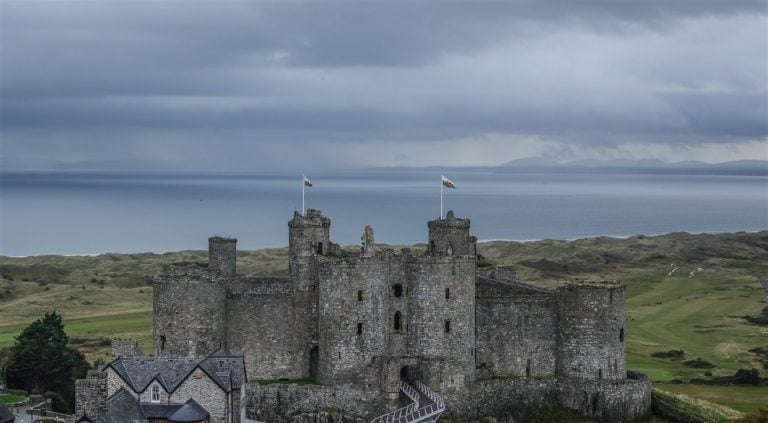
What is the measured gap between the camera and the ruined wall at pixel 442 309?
48.8m

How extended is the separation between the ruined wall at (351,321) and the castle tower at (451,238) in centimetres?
642

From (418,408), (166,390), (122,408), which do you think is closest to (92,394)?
(122,408)

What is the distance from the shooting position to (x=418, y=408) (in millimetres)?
45719

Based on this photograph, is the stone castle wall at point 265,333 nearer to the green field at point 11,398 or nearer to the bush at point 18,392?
the green field at point 11,398

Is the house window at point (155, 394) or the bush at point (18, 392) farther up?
the house window at point (155, 394)

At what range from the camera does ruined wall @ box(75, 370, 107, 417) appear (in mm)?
42250

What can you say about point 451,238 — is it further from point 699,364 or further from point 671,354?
A: point 671,354

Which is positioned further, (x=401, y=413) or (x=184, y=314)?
(x=184, y=314)

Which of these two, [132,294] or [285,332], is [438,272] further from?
[132,294]

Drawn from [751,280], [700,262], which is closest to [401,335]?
[751,280]

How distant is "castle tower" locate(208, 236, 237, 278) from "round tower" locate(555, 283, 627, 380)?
15.9m

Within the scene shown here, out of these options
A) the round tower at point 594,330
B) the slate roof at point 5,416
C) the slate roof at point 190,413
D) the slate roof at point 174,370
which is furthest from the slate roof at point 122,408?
the round tower at point 594,330

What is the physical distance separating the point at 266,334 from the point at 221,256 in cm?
496

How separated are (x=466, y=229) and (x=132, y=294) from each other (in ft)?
204
